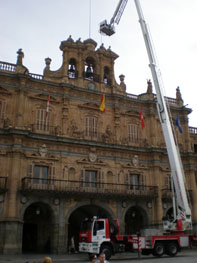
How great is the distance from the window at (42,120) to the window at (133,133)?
359 inches

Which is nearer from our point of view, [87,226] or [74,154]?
[87,226]

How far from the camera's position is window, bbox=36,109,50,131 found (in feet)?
96.5

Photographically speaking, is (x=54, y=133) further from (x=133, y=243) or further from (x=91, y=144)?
(x=133, y=243)

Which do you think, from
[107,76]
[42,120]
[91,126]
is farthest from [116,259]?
[107,76]

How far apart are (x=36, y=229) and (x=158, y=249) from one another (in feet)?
43.2

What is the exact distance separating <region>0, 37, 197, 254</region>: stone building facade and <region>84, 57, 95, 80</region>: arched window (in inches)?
4.4

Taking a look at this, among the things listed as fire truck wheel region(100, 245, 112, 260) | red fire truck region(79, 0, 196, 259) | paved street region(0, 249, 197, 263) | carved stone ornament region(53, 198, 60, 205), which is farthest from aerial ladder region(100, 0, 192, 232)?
carved stone ornament region(53, 198, 60, 205)

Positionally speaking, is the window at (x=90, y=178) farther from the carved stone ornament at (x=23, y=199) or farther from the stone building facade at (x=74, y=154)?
the carved stone ornament at (x=23, y=199)

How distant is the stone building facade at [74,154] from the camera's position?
26781 millimetres

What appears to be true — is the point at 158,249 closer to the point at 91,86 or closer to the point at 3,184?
the point at 3,184

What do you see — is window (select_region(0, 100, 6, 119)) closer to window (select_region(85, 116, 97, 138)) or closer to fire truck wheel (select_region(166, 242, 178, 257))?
window (select_region(85, 116, 97, 138))

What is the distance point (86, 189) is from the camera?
28.2m

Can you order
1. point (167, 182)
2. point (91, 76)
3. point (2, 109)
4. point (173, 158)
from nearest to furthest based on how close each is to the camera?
point (173, 158), point (2, 109), point (167, 182), point (91, 76)

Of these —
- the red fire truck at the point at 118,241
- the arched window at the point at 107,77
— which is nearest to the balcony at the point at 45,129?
the arched window at the point at 107,77
